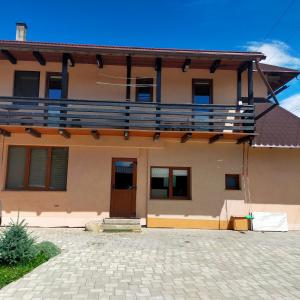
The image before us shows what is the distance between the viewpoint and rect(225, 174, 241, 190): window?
1279cm

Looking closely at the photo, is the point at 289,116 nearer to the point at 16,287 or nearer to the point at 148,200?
the point at 148,200

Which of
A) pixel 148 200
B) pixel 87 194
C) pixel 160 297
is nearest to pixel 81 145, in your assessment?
pixel 87 194

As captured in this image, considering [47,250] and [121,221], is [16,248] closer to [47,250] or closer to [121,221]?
[47,250]

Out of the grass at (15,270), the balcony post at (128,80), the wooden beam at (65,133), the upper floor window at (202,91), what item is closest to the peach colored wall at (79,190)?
the wooden beam at (65,133)

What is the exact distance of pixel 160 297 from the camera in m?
5.32

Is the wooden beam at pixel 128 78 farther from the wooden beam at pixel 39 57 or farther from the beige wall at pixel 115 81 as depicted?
the wooden beam at pixel 39 57

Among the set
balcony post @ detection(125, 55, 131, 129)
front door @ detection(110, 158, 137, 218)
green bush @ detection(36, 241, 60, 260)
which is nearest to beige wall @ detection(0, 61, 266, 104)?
balcony post @ detection(125, 55, 131, 129)

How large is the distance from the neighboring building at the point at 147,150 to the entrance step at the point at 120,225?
492mm

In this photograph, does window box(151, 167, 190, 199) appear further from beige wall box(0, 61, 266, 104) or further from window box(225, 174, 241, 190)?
beige wall box(0, 61, 266, 104)

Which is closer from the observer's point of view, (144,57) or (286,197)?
(144,57)

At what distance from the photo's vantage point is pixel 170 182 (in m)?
12.7

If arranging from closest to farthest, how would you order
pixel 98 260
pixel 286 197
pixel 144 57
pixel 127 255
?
pixel 98 260 → pixel 127 255 → pixel 144 57 → pixel 286 197

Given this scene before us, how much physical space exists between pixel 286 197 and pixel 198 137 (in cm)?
435

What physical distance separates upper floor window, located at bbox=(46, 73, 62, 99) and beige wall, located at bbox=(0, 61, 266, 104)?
0.55ft
